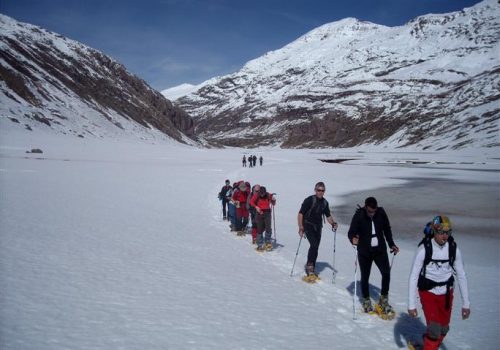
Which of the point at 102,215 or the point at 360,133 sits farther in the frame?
the point at 360,133

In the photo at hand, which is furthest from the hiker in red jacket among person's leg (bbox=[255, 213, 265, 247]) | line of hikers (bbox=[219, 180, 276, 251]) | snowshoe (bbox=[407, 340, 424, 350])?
snowshoe (bbox=[407, 340, 424, 350])

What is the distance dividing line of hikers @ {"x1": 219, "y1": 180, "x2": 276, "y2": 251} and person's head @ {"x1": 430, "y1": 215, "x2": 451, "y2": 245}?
599cm

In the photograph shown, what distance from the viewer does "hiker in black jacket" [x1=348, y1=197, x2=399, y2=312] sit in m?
6.48

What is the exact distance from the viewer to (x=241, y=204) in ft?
40.4

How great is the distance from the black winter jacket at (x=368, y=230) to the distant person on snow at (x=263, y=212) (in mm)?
4218

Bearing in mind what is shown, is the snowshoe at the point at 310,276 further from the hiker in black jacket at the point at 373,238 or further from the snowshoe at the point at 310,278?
the hiker in black jacket at the point at 373,238

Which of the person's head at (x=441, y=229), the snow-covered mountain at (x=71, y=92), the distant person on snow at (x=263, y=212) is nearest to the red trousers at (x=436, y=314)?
the person's head at (x=441, y=229)

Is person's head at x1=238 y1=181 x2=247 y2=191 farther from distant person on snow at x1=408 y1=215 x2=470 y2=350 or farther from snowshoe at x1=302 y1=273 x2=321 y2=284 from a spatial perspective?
distant person on snow at x1=408 y1=215 x2=470 y2=350

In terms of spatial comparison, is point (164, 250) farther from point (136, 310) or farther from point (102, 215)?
point (102, 215)

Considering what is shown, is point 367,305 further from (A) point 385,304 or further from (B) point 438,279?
(B) point 438,279

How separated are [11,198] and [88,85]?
381 ft

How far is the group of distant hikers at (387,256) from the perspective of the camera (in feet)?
16.3

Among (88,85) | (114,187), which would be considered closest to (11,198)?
(114,187)

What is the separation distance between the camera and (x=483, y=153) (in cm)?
8762
